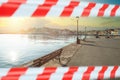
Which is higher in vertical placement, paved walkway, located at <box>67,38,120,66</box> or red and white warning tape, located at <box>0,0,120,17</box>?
red and white warning tape, located at <box>0,0,120,17</box>

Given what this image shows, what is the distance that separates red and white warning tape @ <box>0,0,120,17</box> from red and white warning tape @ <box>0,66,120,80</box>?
32.4 inches

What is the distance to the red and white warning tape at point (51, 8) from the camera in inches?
104

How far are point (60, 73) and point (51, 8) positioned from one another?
3.46ft

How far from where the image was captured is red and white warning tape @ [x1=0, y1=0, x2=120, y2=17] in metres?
2.64

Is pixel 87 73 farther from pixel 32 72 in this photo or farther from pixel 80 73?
pixel 32 72

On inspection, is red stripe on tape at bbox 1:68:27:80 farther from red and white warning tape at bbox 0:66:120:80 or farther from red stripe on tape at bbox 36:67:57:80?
red stripe on tape at bbox 36:67:57:80

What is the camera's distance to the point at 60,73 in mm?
3602

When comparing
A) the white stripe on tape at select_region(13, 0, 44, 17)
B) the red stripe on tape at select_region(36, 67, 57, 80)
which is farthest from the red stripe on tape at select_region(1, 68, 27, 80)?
the white stripe on tape at select_region(13, 0, 44, 17)

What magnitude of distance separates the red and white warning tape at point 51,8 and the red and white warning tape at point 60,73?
Result: 0.82 metres

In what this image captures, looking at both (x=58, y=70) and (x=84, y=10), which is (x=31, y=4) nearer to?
(x=84, y=10)

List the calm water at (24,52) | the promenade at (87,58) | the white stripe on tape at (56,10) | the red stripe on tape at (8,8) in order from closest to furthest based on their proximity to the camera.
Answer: the red stripe on tape at (8,8)
the white stripe on tape at (56,10)
the promenade at (87,58)
the calm water at (24,52)

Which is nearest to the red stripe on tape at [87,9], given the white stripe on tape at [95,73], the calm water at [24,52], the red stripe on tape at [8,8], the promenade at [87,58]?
the red stripe on tape at [8,8]

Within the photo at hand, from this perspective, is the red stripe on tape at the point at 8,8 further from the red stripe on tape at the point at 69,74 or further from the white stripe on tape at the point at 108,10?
the red stripe on tape at the point at 69,74

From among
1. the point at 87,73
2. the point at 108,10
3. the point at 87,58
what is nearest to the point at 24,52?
the point at 87,58
